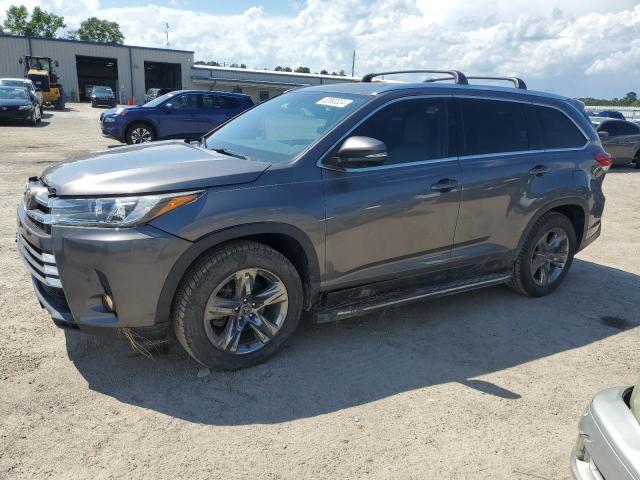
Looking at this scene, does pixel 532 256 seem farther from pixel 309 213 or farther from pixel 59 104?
pixel 59 104

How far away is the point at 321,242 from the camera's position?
351 cm

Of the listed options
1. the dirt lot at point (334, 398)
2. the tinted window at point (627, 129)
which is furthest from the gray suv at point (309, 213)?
the tinted window at point (627, 129)

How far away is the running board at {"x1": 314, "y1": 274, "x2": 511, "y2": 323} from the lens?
12.2 ft

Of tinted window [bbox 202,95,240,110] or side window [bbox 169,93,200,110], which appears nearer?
side window [bbox 169,93,200,110]

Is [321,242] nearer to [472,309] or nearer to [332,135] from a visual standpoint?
[332,135]

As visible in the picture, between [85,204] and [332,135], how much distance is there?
5.37 ft

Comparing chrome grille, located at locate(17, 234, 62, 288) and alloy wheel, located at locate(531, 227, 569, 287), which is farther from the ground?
chrome grille, located at locate(17, 234, 62, 288)

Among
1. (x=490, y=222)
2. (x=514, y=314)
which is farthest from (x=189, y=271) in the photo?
(x=514, y=314)

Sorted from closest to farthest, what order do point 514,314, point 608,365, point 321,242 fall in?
point 321,242, point 608,365, point 514,314

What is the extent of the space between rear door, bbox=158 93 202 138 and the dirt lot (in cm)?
1084

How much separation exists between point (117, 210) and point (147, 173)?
0.33 metres

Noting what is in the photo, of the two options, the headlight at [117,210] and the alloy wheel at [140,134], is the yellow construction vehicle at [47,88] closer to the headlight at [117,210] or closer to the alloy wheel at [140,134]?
the alloy wheel at [140,134]

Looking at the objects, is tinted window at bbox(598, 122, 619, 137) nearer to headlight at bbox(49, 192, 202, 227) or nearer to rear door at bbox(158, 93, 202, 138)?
rear door at bbox(158, 93, 202, 138)

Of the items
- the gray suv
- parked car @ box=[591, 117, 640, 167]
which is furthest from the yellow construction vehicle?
the gray suv
